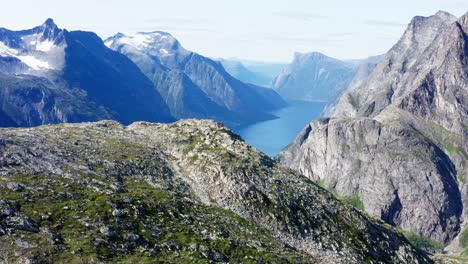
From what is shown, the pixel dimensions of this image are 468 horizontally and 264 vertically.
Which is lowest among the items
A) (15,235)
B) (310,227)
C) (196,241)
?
(310,227)

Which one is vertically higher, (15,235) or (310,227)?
(15,235)

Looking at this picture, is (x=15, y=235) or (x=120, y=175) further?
(x=120, y=175)

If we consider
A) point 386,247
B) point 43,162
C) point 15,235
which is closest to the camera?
point 15,235

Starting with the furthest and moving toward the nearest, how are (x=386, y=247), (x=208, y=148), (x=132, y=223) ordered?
(x=208, y=148), (x=386, y=247), (x=132, y=223)

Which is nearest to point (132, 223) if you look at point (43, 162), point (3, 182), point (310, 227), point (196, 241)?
point (196, 241)

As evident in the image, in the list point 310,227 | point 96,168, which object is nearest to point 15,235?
point 96,168

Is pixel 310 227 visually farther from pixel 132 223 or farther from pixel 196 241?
pixel 132 223
